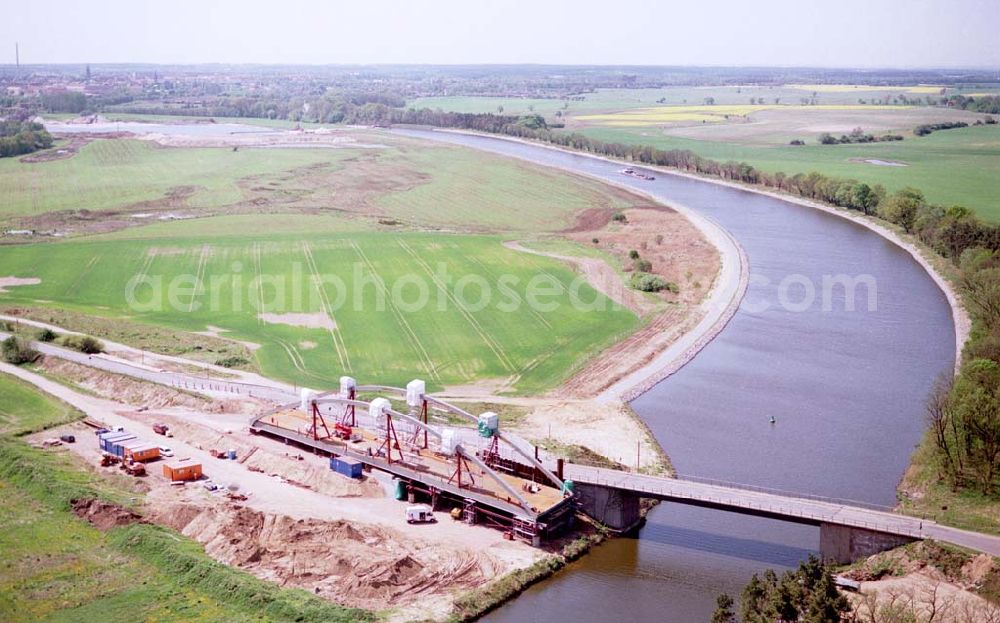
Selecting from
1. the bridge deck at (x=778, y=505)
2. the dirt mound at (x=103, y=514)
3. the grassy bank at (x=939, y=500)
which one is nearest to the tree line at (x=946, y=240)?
the grassy bank at (x=939, y=500)

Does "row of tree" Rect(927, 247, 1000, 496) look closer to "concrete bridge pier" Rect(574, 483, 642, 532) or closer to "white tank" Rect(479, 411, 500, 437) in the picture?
"concrete bridge pier" Rect(574, 483, 642, 532)

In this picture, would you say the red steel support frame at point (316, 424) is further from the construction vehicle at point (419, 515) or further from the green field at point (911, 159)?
the green field at point (911, 159)

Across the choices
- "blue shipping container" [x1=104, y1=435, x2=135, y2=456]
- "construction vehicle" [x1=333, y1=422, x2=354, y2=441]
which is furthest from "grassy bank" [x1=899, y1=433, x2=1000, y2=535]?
"blue shipping container" [x1=104, y1=435, x2=135, y2=456]

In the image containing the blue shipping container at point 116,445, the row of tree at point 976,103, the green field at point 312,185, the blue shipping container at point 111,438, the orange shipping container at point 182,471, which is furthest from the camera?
the row of tree at point 976,103

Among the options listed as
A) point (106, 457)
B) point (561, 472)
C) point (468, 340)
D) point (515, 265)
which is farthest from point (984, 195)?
point (106, 457)

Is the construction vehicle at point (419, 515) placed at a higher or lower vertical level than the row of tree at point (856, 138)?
lower

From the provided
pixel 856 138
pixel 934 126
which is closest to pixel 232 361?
pixel 856 138

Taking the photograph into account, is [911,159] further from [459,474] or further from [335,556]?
[335,556]
